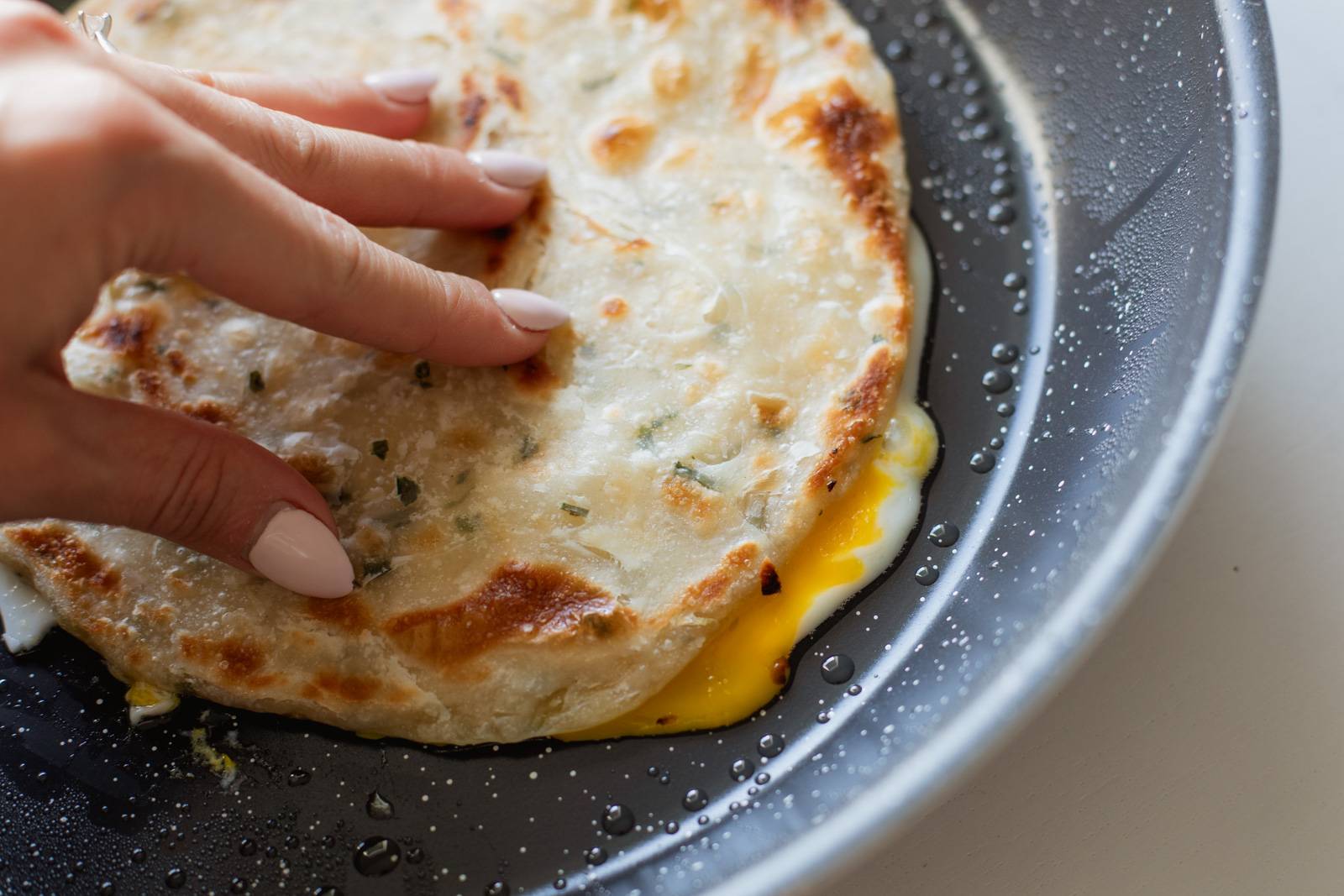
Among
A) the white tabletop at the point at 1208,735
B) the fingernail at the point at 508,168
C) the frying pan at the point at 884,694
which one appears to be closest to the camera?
the frying pan at the point at 884,694

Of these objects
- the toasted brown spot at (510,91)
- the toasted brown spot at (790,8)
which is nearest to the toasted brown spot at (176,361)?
the toasted brown spot at (510,91)

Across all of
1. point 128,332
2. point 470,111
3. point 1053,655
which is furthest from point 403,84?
point 1053,655

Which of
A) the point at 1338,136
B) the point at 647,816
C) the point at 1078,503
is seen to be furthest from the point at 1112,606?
the point at 1338,136

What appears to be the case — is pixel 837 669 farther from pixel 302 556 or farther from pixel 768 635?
pixel 302 556

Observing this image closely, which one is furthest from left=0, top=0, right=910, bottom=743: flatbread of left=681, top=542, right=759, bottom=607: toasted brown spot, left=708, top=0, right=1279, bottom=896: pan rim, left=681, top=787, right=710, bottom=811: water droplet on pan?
left=708, top=0, right=1279, bottom=896: pan rim

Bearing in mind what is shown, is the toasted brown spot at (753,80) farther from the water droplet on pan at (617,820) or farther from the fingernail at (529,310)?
the water droplet on pan at (617,820)

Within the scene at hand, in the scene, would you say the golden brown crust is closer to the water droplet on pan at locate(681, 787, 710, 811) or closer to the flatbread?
the flatbread
